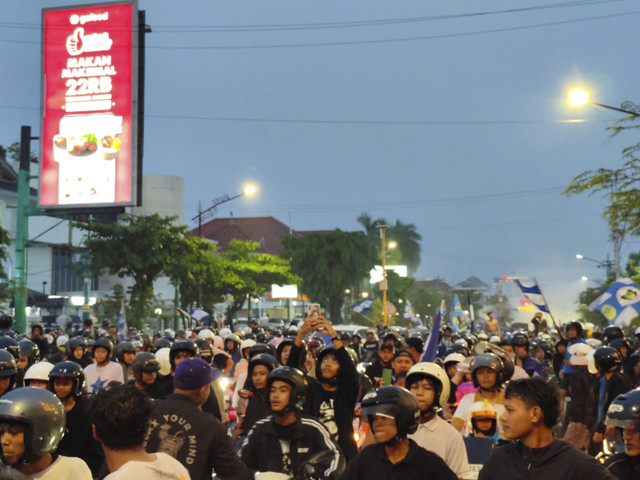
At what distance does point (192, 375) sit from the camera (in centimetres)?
606

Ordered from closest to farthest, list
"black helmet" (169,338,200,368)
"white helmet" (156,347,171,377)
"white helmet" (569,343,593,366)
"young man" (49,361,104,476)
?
"young man" (49,361,104,476), "black helmet" (169,338,200,368), "white helmet" (156,347,171,377), "white helmet" (569,343,593,366)

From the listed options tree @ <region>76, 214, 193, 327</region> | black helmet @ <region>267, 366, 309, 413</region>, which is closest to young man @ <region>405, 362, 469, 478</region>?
black helmet @ <region>267, 366, 309, 413</region>

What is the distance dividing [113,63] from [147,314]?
37.4ft

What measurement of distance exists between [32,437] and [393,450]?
1.93 m

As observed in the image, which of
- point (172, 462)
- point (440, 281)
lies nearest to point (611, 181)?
point (172, 462)

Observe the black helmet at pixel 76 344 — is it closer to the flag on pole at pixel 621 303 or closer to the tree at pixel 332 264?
the flag on pole at pixel 621 303

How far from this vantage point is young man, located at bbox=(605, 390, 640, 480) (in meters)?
5.04

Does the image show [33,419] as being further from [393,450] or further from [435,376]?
[435,376]

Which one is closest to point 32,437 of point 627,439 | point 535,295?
point 627,439

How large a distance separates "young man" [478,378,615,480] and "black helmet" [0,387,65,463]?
2.17 m

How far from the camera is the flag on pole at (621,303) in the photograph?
768 inches

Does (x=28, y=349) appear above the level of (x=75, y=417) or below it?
above

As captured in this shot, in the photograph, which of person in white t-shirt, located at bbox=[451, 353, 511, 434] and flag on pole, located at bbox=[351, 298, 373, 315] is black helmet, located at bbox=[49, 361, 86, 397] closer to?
person in white t-shirt, located at bbox=[451, 353, 511, 434]

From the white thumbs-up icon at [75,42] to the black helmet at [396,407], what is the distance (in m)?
33.7
